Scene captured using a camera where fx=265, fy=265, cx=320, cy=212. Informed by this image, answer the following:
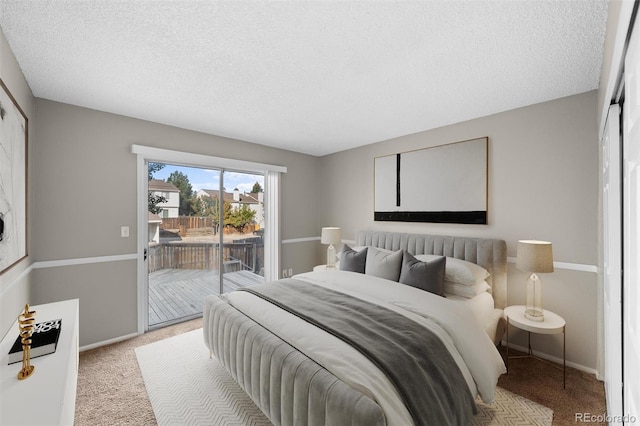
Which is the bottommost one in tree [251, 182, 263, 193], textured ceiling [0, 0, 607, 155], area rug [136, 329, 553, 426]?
area rug [136, 329, 553, 426]

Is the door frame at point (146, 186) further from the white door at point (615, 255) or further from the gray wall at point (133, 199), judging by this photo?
the white door at point (615, 255)

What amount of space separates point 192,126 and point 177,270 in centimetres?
193

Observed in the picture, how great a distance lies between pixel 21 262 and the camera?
209 centimetres

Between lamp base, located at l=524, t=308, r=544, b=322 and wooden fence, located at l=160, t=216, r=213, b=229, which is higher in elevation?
wooden fence, located at l=160, t=216, r=213, b=229

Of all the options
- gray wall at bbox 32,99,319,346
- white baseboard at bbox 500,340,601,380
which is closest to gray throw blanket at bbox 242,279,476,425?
white baseboard at bbox 500,340,601,380

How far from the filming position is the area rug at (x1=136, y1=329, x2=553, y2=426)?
1.88 meters

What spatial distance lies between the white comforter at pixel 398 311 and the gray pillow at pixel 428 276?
0.17m

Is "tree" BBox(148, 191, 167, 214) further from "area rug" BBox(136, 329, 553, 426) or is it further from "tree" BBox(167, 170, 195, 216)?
"area rug" BBox(136, 329, 553, 426)

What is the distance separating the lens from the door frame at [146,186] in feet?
10.3

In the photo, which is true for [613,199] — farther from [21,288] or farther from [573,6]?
[21,288]

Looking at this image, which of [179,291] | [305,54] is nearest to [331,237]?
[179,291]

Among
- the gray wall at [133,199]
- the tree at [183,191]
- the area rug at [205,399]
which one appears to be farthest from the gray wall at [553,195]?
the tree at [183,191]

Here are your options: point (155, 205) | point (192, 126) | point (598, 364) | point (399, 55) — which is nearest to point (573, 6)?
point (399, 55)

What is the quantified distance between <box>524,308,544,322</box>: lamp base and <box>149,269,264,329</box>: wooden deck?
3.62m
